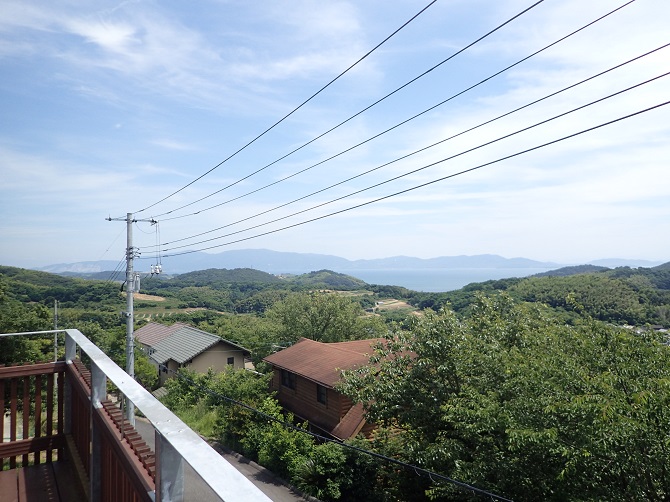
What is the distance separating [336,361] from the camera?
794 inches

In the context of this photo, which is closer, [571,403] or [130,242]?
[571,403]

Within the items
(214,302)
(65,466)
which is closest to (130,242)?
(65,466)

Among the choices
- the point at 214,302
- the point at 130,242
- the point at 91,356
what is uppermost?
the point at 130,242

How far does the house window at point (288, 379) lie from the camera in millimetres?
21562

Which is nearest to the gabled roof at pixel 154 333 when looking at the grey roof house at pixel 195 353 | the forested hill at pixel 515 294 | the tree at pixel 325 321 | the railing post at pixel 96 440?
the grey roof house at pixel 195 353

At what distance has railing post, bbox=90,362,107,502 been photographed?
2758 mm

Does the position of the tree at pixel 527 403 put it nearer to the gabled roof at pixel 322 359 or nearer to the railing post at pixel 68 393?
the gabled roof at pixel 322 359

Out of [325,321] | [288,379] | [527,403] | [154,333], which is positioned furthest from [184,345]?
[527,403]

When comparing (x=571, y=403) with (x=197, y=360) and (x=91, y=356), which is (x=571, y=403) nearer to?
(x=91, y=356)

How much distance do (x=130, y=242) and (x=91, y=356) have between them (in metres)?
16.4

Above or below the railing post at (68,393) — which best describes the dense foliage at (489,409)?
below

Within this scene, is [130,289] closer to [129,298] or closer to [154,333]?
[129,298]

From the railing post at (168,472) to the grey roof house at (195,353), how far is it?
30.8 meters

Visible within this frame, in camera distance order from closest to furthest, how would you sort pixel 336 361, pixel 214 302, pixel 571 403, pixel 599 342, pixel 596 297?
pixel 571 403 < pixel 599 342 < pixel 336 361 < pixel 596 297 < pixel 214 302
